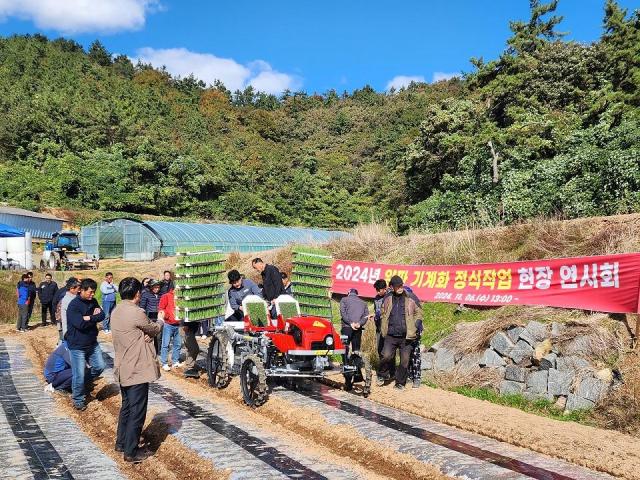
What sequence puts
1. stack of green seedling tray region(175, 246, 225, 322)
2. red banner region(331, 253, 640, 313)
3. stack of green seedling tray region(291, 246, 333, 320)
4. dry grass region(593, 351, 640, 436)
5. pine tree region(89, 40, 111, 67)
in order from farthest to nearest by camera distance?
1. pine tree region(89, 40, 111, 67)
2. stack of green seedling tray region(291, 246, 333, 320)
3. stack of green seedling tray region(175, 246, 225, 322)
4. red banner region(331, 253, 640, 313)
5. dry grass region(593, 351, 640, 436)

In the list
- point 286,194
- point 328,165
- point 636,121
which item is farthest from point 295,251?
point 328,165

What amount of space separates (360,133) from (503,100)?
5037 centimetres

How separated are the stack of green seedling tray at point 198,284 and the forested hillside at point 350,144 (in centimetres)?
1236

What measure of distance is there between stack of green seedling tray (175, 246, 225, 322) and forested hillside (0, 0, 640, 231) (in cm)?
1236

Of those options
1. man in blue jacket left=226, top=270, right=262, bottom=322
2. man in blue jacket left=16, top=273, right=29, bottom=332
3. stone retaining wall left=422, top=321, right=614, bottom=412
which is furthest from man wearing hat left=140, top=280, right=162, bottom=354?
man in blue jacket left=16, top=273, right=29, bottom=332

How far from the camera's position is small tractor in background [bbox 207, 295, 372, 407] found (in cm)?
878

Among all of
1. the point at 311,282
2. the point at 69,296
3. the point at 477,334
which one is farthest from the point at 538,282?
the point at 69,296

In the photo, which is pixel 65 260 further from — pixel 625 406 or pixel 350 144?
pixel 350 144

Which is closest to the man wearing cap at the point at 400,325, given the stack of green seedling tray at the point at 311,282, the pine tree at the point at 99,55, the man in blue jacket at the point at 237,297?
the man in blue jacket at the point at 237,297

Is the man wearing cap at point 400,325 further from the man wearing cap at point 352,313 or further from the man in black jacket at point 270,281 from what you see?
the man in black jacket at point 270,281

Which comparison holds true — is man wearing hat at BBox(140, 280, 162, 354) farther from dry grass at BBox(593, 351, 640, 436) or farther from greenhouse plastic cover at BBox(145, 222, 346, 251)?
greenhouse plastic cover at BBox(145, 222, 346, 251)

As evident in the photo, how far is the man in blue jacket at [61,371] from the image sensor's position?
984cm

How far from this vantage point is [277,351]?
9180 millimetres

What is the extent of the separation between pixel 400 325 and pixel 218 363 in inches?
128
